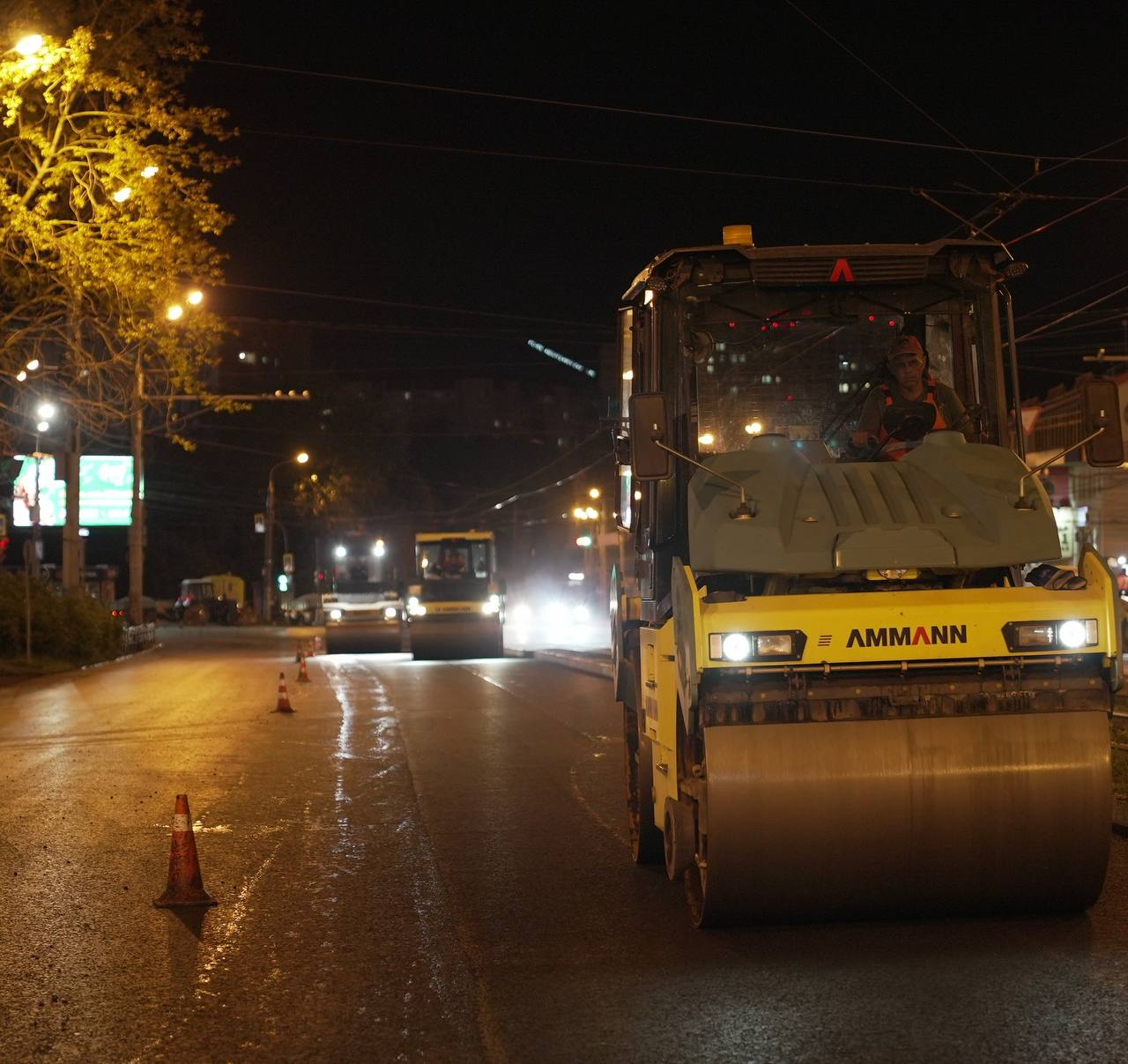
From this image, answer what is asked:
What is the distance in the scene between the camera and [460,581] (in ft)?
119

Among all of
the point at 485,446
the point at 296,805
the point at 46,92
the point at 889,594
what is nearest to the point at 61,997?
the point at 889,594

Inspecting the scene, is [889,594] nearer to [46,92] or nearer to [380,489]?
[46,92]

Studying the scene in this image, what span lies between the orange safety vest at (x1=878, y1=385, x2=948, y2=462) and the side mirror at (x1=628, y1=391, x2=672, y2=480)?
1265 mm

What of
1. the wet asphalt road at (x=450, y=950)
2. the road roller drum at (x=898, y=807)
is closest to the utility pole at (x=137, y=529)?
the wet asphalt road at (x=450, y=950)

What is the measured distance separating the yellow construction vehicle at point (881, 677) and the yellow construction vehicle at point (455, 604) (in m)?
27.8

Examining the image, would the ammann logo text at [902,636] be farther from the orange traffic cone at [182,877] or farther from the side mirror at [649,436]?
the orange traffic cone at [182,877]

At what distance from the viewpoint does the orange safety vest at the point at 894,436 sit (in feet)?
26.3

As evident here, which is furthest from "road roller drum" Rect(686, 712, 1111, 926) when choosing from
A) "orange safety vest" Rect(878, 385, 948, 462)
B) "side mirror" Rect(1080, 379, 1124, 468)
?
"orange safety vest" Rect(878, 385, 948, 462)

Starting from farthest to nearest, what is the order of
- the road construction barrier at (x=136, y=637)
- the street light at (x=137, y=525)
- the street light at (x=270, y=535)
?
the street light at (x=270, y=535) → the street light at (x=137, y=525) → the road construction barrier at (x=136, y=637)

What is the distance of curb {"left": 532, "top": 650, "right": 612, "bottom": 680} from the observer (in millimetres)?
29481

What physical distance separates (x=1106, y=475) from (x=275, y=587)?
5363 centimetres

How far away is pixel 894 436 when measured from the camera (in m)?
8.09

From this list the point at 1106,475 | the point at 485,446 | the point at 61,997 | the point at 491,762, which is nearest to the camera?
the point at 61,997

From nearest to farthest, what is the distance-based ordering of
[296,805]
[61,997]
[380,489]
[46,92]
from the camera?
[61,997]
[296,805]
[46,92]
[380,489]
